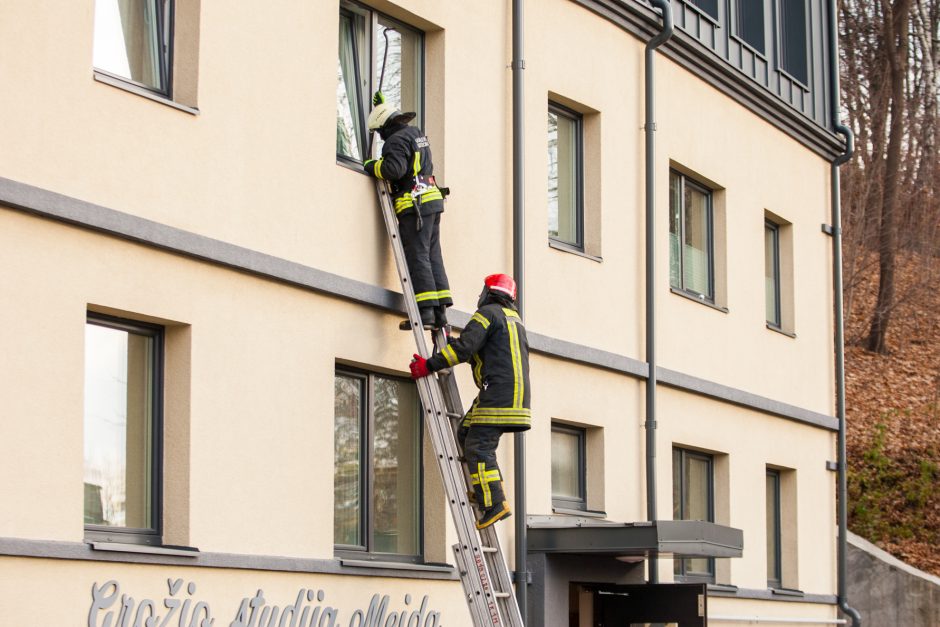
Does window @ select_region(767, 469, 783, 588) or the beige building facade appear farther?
window @ select_region(767, 469, 783, 588)

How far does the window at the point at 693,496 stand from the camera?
1675 centimetres

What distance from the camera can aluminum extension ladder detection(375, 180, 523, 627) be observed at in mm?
11242

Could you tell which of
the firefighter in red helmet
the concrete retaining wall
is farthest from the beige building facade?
the concrete retaining wall

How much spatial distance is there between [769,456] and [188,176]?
33.2 feet

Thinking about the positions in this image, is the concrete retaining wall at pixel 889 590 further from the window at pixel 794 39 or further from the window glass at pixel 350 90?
the window glass at pixel 350 90

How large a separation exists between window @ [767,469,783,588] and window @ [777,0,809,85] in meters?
5.25

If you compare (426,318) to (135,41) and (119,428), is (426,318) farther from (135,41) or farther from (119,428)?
(135,41)

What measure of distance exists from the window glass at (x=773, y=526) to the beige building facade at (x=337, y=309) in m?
0.53

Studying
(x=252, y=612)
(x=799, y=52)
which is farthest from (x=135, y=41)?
(x=799, y=52)

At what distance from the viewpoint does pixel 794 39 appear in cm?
2092

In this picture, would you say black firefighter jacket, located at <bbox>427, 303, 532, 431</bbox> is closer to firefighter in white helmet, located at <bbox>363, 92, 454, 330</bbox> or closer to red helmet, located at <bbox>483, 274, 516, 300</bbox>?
red helmet, located at <bbox>483, 274, 516, 300</bbox>

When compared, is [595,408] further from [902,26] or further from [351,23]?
[902,26]

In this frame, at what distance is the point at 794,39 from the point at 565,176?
272 inches

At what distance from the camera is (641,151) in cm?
1612
